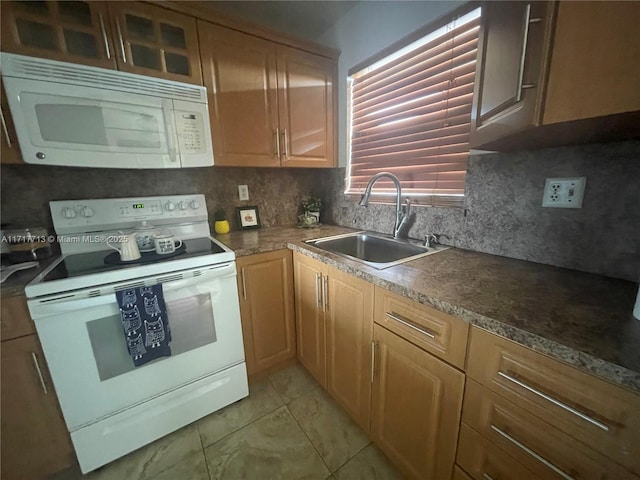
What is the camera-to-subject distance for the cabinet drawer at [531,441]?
53 centimetres

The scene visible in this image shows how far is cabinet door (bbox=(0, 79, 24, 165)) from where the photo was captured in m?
1.04

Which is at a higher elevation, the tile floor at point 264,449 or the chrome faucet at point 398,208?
the chrome faucet at point 398,208

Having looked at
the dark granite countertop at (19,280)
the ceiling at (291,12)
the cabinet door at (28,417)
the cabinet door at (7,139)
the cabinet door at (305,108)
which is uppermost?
the ceiling at (291,12)

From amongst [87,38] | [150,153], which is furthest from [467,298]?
[87,38]

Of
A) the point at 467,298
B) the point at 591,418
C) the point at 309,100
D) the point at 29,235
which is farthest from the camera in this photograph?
the point at 309,100

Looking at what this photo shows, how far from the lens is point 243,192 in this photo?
194 cm

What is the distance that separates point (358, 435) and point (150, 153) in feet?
5.94

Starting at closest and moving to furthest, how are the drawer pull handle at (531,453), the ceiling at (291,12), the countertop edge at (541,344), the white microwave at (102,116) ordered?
the countertop edge at (541,344), the drawer pull handle at (531,453), the white microwave at (102,116), the ceiling at (291,12)

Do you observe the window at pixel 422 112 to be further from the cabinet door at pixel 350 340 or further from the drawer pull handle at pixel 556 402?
the drawer pull handle at pixel 556 402

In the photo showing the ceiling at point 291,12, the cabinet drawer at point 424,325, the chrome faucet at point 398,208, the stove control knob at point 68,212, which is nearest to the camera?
the cabinet drawer at point 424,325

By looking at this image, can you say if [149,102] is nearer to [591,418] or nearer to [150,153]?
[150,153]

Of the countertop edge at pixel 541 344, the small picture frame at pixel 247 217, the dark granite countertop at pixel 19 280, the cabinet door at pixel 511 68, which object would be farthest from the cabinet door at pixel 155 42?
the countertop edge at pixel 541 344

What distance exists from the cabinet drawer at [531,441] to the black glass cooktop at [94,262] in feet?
3.97

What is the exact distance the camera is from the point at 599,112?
1.71 feet
